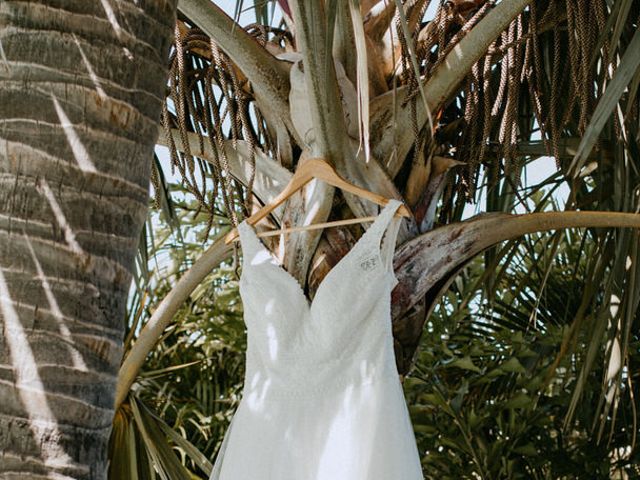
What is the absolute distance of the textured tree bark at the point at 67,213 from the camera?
0.88m

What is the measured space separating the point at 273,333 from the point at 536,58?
27.2 inches

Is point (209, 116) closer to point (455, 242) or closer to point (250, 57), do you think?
point (250, 57)

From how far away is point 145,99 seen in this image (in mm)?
985

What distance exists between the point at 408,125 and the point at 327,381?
0.48 m

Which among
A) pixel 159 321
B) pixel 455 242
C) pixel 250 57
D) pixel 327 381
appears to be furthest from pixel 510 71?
pixel 159 321

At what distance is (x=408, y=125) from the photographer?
5.83 ft

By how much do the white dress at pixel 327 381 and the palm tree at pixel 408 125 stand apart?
0.06 meters

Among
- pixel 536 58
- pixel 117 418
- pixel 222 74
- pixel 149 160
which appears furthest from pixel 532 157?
pixel 149 160

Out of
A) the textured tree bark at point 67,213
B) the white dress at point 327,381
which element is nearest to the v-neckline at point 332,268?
the white dress at point 327,381

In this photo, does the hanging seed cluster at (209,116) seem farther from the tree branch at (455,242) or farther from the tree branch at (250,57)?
the tree branch at (455,242)

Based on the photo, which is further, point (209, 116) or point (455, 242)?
point (209, 116)

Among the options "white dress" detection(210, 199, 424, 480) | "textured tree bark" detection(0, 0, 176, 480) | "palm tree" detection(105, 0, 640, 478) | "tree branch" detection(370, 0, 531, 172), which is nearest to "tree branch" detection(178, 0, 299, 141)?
"palm tree" detection(105, 0, 640, 478)

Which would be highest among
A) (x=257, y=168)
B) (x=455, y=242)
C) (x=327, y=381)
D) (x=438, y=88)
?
(x=438, y=88)

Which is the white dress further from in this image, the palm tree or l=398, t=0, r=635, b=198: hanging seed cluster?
l=398, t=0, r=635, b=198: hanging seed cluster
